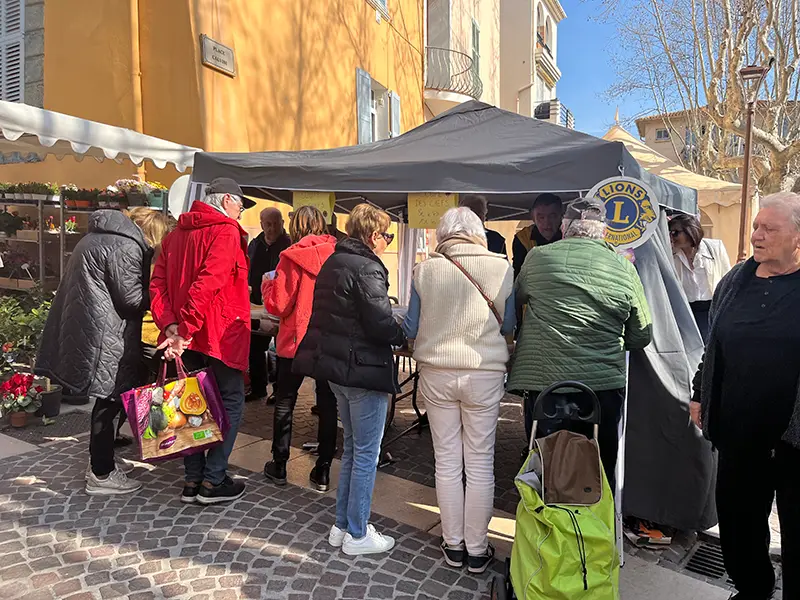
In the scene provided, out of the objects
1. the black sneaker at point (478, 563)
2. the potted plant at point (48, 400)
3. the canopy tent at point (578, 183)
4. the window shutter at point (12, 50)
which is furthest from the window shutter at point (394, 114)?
the black sneaker at point (478, 563)

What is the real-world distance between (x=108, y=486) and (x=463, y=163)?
3.02 metres

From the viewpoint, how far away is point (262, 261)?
541 centimetres

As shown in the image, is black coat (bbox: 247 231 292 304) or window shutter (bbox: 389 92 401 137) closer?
black coat (bbox: 247 231 292 304)

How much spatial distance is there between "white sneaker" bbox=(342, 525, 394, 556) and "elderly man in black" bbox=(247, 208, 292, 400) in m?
2.55

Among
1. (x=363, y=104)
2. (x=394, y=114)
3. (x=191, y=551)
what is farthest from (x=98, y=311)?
(x=394, y=114)

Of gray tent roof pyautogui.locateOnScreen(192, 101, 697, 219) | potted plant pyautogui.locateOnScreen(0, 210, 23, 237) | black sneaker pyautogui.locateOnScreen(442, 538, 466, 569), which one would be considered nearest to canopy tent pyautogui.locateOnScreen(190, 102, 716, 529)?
gray tent roof pyautogui.locateOnScreen(192, 101, 697, 219)

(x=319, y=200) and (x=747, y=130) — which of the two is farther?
(x=747, y=130)

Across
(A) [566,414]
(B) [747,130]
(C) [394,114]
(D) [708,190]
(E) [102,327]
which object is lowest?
(A) [566,414]

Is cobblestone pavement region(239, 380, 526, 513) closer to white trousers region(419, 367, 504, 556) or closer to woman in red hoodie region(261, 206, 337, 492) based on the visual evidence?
woman in red hoodie region(261, 206, 337, 492)

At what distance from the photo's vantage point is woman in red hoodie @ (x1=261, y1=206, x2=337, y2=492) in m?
3.61

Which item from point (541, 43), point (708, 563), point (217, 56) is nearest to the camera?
point (708, 563)

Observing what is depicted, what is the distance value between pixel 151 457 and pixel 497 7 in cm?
2018

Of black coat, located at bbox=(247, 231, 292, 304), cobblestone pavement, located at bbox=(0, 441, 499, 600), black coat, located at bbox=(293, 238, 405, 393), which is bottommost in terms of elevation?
cobblestone pavement, located at bbox=(0, 441, 499, 600)

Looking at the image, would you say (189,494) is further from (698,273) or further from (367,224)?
(698,273)
